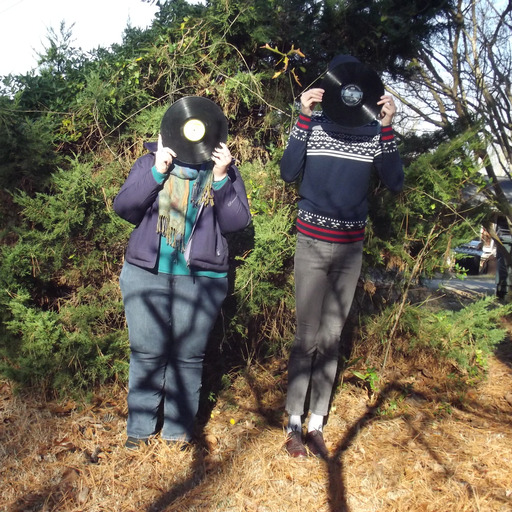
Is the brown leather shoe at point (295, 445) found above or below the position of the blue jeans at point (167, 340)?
below

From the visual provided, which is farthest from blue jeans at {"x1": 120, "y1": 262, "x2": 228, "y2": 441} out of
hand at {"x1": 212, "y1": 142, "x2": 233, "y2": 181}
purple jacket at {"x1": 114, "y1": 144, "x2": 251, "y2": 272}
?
hand at {"x1": 212, "y1": 142, "x2": 233, "y2": 181}

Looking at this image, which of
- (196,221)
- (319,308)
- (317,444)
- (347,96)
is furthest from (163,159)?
(317,444)

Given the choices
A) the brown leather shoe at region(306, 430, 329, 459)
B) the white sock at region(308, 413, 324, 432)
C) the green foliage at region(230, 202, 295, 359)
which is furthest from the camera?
the green foliage at region(230, 202, 295, 359)

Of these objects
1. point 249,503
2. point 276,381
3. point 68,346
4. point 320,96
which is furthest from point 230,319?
point 320,96

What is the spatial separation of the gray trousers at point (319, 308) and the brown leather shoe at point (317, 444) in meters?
0.14

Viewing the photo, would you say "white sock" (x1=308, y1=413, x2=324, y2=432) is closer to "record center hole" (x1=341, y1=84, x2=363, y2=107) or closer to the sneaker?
the sneaker

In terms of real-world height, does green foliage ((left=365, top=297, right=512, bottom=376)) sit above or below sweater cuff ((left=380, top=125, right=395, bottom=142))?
below

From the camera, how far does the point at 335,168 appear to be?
10.3 feet

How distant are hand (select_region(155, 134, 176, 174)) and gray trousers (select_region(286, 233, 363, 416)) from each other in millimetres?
948

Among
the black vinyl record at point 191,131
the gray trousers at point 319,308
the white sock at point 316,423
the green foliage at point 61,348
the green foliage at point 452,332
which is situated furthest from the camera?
the green foliage at point 452,332

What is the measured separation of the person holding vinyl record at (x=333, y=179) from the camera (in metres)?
3.14

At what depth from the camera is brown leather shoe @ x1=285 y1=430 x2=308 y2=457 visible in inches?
128

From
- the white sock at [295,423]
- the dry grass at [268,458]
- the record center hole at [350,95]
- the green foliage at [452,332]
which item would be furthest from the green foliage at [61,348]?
the record center hole at [350,95]

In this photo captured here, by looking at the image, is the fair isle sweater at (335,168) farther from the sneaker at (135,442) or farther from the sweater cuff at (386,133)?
the sneaker at (135,442)
